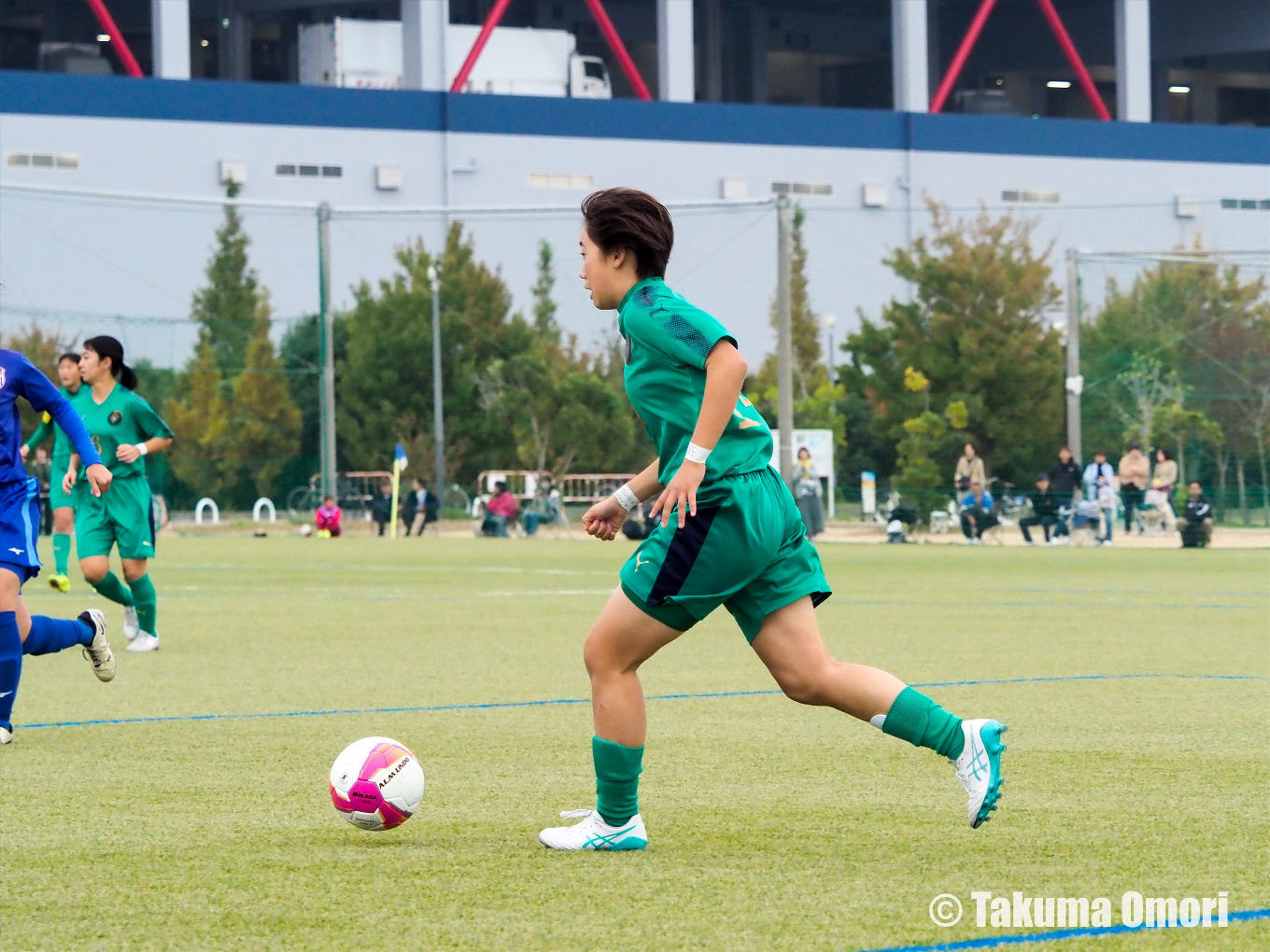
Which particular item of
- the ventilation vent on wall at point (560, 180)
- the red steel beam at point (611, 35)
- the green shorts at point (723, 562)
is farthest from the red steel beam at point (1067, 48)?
the green shorts at point (723, 562)

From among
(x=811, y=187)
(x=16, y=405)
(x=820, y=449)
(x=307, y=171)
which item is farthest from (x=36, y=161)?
(x=16, y=405)

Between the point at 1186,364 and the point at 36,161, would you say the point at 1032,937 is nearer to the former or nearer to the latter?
the point at 1186,364

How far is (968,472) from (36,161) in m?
23.6

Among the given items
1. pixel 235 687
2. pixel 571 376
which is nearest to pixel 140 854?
pixel 235 687

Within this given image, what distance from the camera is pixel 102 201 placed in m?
33.9

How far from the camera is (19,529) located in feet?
24.4

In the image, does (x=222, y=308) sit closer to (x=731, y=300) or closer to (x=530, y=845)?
(x=731, y=300)

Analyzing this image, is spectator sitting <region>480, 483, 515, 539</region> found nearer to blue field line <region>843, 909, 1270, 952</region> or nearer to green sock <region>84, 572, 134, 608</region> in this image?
green sock <region>84, 572, 134, 608</region>

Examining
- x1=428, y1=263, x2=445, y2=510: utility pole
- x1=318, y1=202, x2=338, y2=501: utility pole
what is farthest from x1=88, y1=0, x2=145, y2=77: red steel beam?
x1=318, y1=202, x2=338, y2=501: utility pole

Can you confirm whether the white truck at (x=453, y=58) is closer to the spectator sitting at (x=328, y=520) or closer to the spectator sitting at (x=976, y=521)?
the spectator sitting at (x=328, y=520)

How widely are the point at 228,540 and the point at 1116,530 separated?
1445 centimetres

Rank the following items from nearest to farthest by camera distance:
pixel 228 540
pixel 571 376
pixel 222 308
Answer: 1. pixel 228 540
2. pixel 571 376
3. pixel 222 308

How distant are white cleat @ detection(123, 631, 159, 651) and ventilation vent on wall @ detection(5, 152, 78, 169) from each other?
3453cm

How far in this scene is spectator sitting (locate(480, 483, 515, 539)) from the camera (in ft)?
113
